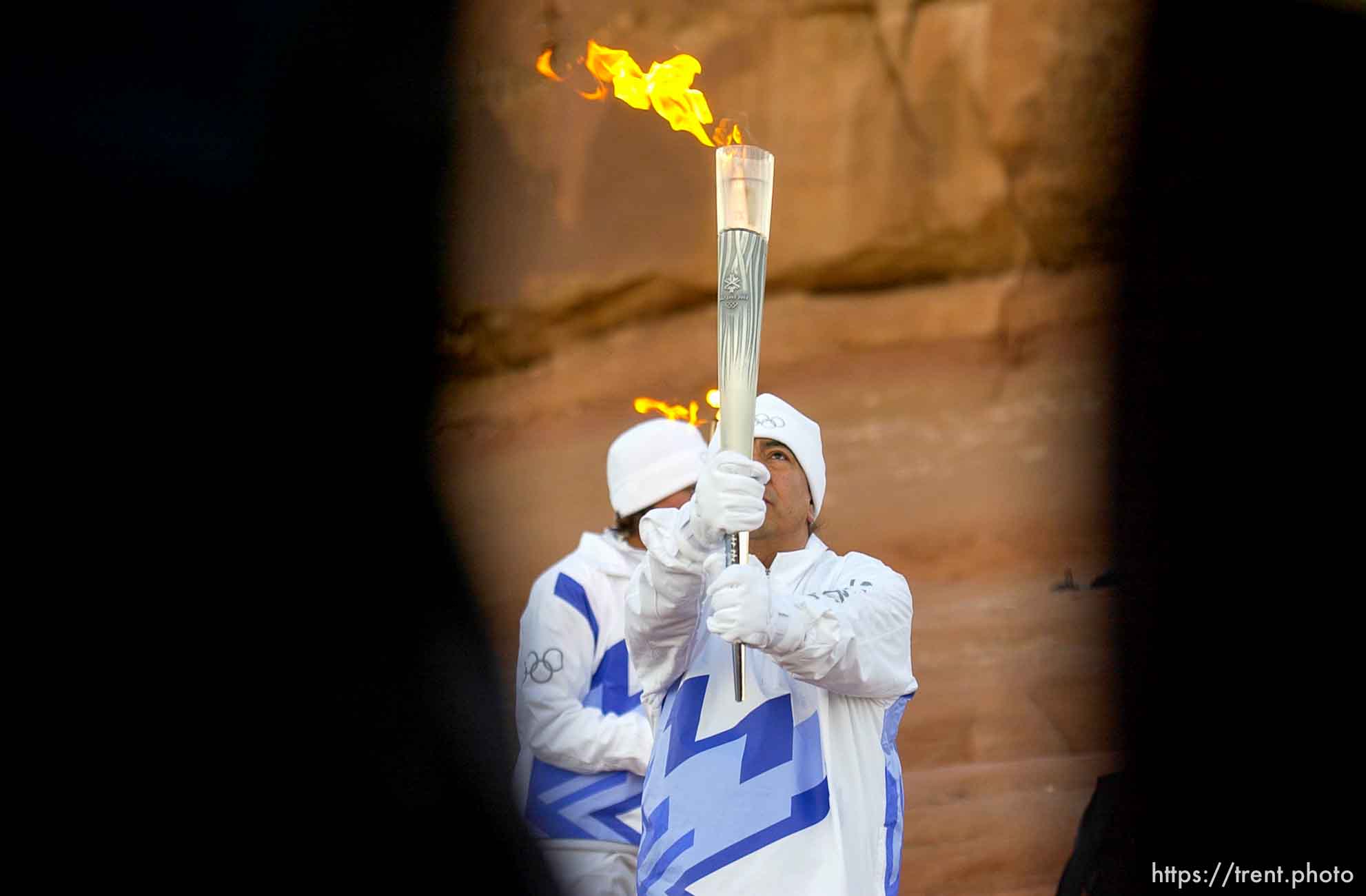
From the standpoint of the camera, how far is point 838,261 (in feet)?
19.2

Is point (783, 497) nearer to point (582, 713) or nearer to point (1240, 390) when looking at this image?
point (582, 713)

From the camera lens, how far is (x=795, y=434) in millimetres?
2404

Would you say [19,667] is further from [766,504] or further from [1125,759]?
[1125,759]

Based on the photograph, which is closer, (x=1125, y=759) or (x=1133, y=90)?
(x=1125, y=759)

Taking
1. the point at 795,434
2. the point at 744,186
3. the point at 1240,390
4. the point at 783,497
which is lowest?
the point at 783,497

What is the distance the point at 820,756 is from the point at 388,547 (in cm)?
311

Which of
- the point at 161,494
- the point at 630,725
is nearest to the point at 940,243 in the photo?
the point at 630,725

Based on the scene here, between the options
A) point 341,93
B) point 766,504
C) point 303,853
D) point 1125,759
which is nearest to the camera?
point 766,504

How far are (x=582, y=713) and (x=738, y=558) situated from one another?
885mm

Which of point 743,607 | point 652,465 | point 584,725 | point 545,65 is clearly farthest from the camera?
point 545,65

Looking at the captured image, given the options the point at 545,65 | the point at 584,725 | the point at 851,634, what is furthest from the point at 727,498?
the point at 545,65

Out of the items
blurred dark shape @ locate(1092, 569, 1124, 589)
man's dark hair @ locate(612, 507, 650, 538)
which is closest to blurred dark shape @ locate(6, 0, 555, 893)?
man's dark hair @ locate(612, 507, 650, 538)

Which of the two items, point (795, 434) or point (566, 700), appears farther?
point (566, 700)

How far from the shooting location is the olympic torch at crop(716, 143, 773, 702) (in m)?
2.16
